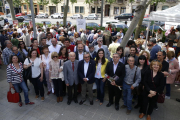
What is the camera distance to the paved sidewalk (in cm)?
391

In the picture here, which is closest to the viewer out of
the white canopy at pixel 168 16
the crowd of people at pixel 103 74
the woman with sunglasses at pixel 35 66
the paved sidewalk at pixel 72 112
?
the crowd of people at pixel 103 74

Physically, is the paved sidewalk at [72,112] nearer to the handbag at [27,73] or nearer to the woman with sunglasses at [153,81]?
the woman with sunglasses at [153,81]

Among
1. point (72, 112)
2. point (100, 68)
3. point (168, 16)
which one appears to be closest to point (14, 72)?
point (72, 112)

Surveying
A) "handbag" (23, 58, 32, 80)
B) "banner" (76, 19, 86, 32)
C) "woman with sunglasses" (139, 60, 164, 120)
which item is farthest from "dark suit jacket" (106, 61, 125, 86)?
"banner" (76, 19, 86, 32)

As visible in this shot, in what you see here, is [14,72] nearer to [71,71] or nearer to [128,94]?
[71,71]

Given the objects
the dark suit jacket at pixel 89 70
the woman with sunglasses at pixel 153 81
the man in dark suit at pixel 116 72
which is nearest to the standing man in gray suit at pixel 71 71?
the dark suit jacket at pixel 89 70

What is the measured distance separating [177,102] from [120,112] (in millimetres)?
1999

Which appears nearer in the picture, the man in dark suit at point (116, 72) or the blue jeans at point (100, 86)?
the man in dark suit at point (116, 72)

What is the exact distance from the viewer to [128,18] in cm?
3212

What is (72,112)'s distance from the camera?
4121 millimetres

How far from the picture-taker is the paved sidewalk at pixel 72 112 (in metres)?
3.91

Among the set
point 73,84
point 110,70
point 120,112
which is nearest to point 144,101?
point 120,112

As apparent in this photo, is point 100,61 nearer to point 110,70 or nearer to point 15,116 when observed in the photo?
point 110,70

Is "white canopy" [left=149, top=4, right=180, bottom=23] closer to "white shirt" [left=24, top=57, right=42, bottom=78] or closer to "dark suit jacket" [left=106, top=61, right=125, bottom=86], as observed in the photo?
"dark suit jacket" [left=106, top=61, right=125, bottom=86]
